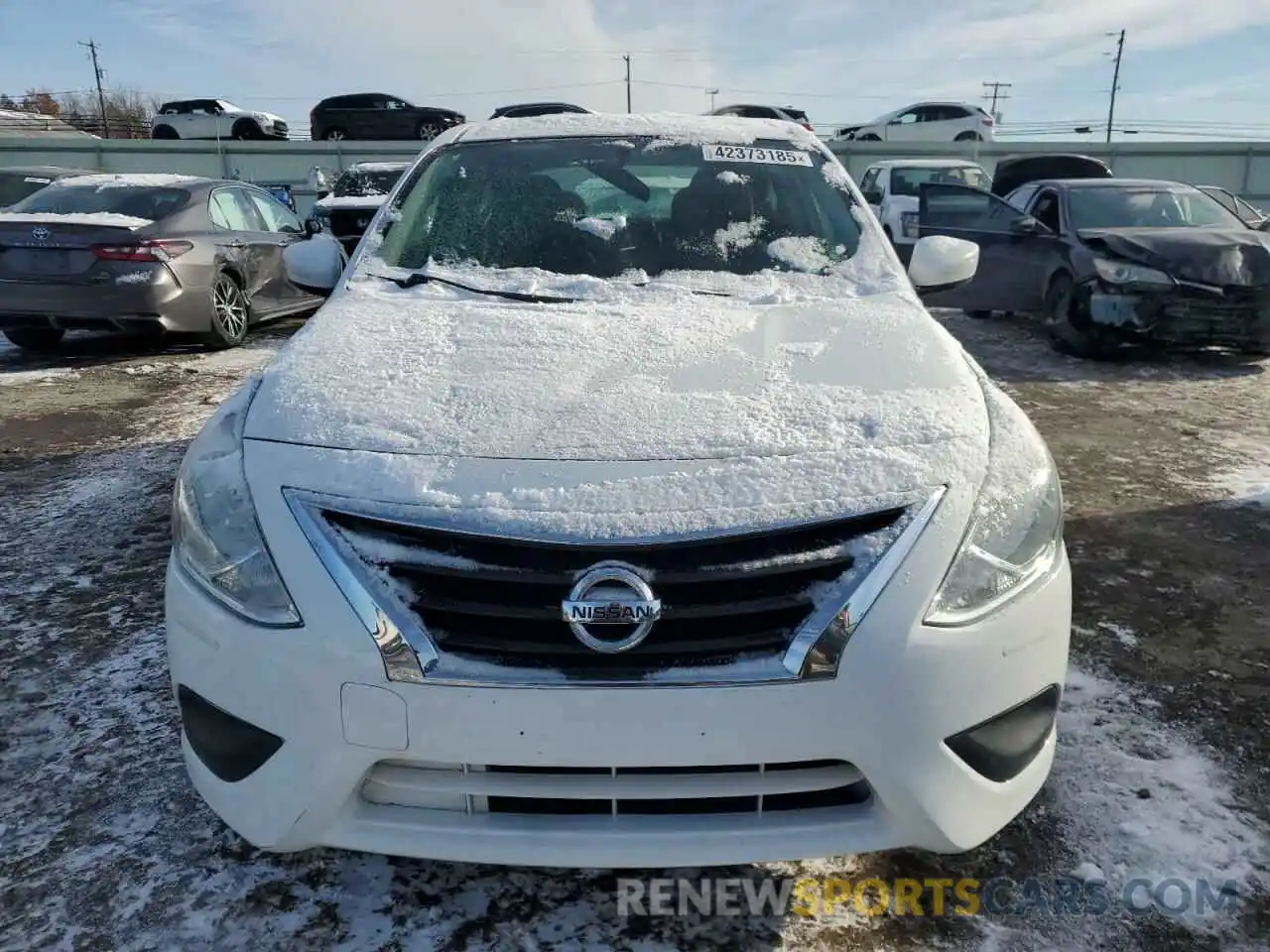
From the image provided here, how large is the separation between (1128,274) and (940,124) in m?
20.2

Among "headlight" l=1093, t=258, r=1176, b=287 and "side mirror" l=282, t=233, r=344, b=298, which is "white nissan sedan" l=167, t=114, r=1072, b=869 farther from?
"headlight" l=1093, t=258, r=1176, b=287

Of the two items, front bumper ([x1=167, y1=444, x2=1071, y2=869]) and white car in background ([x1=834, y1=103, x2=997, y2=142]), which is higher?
white car in background ([x1=834, y1=103, x2=997, y2=142])

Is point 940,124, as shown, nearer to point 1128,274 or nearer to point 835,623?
point 1128,274

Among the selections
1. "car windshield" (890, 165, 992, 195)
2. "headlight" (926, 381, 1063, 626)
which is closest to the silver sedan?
"headlight" (926, 381, 1063, 626)

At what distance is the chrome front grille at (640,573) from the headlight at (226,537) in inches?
7.7

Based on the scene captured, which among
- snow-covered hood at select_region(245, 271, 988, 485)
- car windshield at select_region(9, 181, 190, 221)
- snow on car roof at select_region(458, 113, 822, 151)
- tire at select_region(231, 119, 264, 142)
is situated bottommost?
snow-covered hood at select_region(245, 271, 988, 485)

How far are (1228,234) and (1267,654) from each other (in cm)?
570

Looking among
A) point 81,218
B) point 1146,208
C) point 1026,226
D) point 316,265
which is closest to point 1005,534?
point 316,265

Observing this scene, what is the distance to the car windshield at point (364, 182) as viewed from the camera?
40.6 ft

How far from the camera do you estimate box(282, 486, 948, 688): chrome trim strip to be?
159 cm

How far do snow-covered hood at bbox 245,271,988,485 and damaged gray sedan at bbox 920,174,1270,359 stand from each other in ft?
14.9

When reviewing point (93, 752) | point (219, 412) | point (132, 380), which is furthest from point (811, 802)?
point (132, 380)

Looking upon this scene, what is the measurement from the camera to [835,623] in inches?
62.9

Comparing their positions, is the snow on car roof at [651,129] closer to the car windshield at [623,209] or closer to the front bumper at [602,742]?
the car windshield at [623,209]
